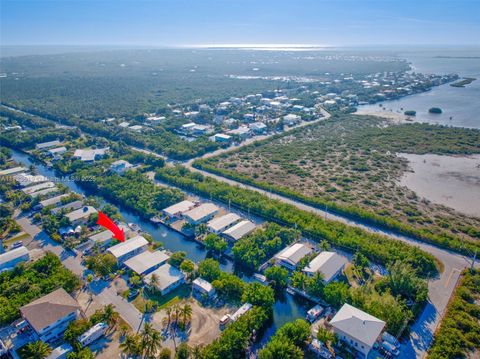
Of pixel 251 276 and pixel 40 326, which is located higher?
pixel 40 326

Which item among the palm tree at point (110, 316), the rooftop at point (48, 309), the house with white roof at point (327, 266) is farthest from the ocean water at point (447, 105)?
the rooftop at point (48, 309)

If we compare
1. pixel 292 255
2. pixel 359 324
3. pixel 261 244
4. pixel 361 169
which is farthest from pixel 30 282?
pixel 361 169

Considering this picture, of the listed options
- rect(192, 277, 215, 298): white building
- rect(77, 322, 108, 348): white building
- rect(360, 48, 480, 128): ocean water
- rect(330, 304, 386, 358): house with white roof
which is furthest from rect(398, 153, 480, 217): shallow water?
rect(77, 322, 108, 348): white building

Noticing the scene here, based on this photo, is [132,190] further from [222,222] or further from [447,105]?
[447,105]

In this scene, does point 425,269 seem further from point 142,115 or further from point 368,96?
point 368,96

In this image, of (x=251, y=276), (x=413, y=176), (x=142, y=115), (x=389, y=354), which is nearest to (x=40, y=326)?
(x=251, y=276)

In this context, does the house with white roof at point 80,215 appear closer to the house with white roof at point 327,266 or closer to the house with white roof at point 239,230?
the house with white roof at point 239,230

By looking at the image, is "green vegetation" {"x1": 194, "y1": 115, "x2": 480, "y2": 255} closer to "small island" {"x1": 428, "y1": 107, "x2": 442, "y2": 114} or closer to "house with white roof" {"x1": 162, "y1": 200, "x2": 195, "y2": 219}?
"house with white roof" {"x1": 162, "y1": 200, "x2": 195, "y2": 219}
